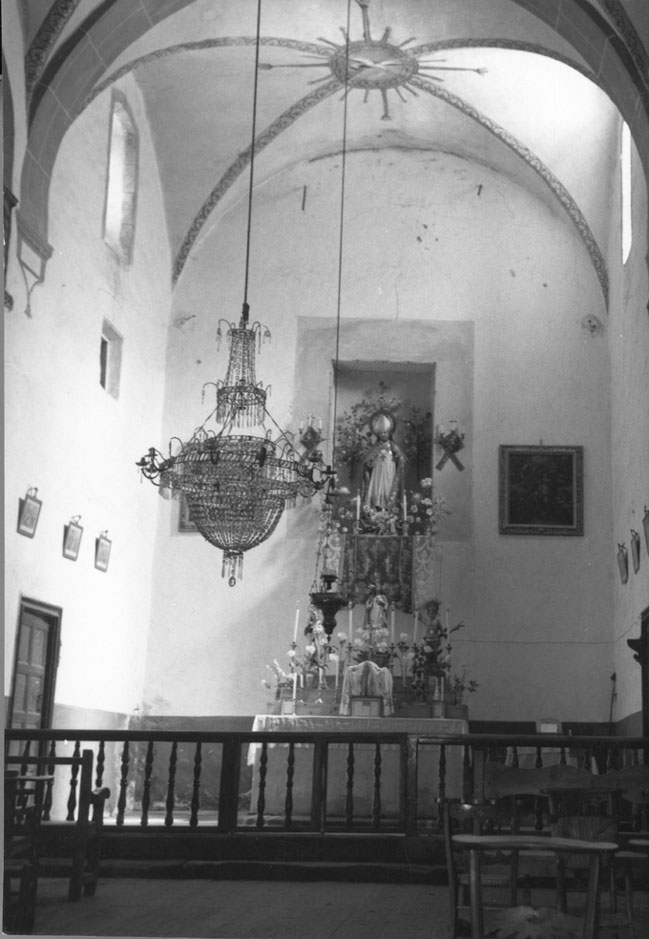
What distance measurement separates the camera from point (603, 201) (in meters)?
13.6

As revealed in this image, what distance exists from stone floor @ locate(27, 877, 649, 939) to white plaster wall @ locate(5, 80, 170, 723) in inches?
129

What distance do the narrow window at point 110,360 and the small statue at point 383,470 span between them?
3101 mm

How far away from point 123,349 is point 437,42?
14.7 ft

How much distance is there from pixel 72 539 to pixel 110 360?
2394 millimetres

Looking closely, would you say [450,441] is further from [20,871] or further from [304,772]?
[20,871]

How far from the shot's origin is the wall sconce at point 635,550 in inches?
443

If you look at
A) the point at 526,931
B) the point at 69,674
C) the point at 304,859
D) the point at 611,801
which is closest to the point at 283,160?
the point at 69,674

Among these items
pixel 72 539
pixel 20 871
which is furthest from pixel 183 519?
pixel 20 871

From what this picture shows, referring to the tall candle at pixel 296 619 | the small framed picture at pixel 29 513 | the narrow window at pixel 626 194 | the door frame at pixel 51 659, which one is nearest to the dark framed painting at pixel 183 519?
the tall candle at pixel 296 619

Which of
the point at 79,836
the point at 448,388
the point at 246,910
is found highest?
the point at 448,388

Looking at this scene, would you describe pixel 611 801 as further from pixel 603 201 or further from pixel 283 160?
pixel 283 160

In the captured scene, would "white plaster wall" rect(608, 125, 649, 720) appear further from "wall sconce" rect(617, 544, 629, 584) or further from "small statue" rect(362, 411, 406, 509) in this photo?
"small statue" rect(362, 411, 406, 509)

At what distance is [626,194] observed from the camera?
1205 cm

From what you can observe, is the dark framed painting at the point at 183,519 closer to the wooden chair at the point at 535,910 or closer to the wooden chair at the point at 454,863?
the wooden chair at the point at 454,863
